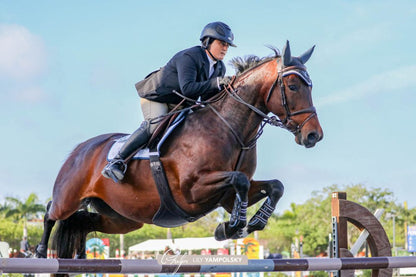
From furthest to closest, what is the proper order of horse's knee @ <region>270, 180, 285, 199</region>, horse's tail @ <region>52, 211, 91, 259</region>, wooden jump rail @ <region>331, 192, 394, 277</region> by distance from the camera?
horse's tail @ <region>52, 211, 91, 259</region> → wooden jump rail @ <region>331, 192, 394, 277</region> → horse's knee @ <region>270, 180, 285, 199</region>

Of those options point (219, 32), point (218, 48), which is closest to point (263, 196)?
point (218, 48)

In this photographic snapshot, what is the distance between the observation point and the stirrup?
538 centimetres

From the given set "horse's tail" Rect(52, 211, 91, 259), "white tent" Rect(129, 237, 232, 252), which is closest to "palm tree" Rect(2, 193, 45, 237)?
"white tent" Rect(129, 237, 232, 252)

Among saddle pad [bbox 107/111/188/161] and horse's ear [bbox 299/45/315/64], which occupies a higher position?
horse's ear [bbox 299/45/315/64]

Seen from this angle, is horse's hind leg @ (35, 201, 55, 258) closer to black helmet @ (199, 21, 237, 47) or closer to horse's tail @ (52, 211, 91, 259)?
horse's tail @ (52, 211, 91, 259)

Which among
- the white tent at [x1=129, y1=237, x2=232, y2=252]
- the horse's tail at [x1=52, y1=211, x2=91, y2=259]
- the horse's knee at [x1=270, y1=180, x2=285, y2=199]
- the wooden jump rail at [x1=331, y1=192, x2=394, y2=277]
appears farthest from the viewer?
the white tent at [x1=129, y1=237, x2=232, y2=252]

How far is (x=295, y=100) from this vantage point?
4.94m

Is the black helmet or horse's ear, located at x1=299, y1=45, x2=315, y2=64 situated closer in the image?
horse's ear, located at x1=299, y1=45, x2=315, y2=64

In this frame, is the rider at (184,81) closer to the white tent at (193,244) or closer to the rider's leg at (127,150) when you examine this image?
the rider's leg at (127,150)

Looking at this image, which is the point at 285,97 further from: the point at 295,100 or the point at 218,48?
the point at 218,48

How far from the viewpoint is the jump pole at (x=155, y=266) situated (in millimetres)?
3750

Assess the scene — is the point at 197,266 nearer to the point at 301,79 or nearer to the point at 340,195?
the point at 301,79

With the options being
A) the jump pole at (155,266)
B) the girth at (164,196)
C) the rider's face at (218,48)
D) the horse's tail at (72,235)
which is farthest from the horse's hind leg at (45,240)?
the rider's face at (218,48)

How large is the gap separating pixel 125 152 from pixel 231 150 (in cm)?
101
